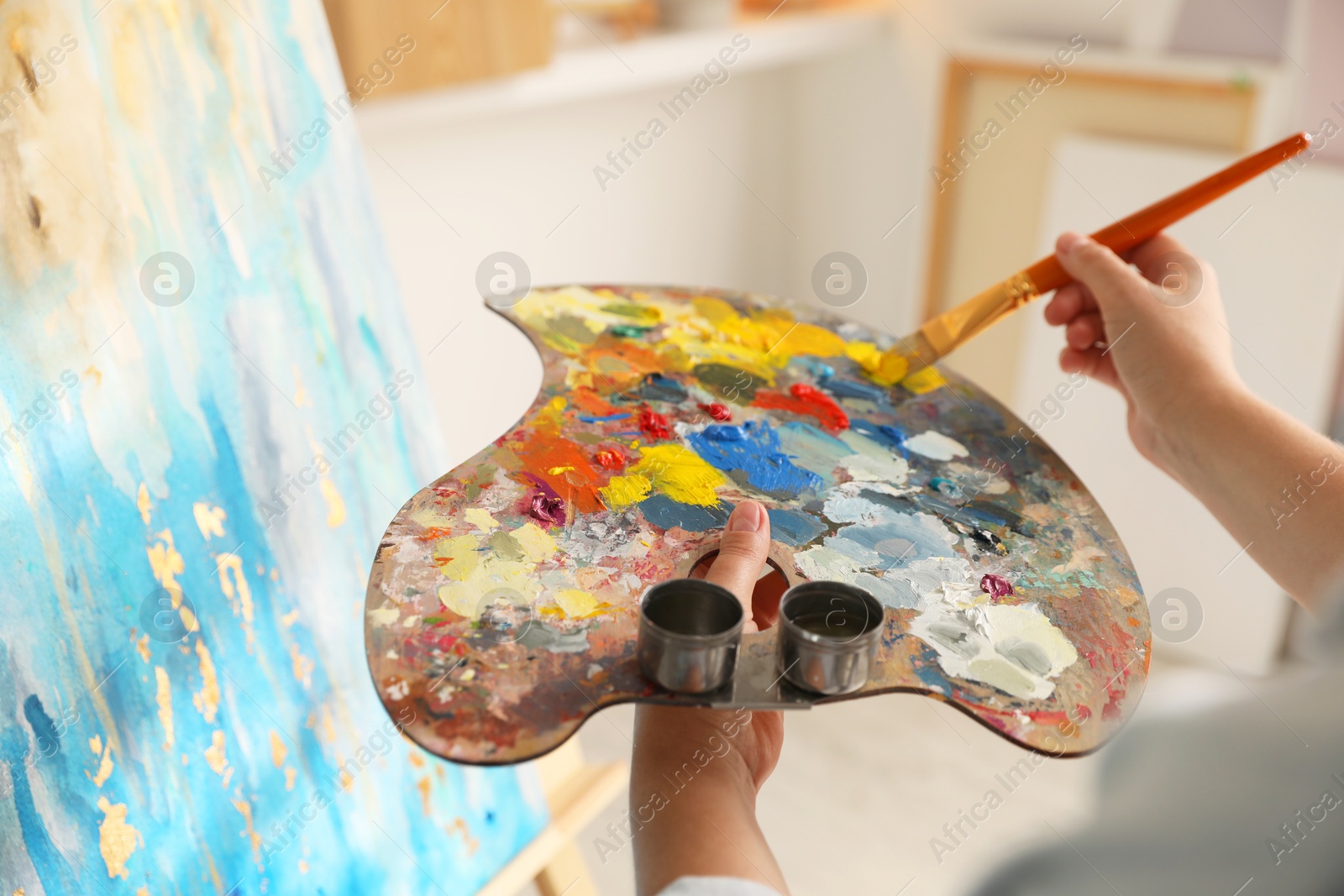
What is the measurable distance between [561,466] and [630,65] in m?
1.35

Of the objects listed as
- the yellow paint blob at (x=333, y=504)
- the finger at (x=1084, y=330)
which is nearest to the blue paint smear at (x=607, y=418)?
the yellow paint blob at (x=333, y=504)

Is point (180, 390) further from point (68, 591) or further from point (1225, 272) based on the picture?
point (1225, 272)

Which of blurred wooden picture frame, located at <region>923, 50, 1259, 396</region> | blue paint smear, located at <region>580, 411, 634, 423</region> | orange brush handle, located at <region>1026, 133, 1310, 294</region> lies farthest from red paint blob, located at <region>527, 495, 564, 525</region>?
blurred wooden picture frame, located at <region>923, 50, 1259, 396</region>

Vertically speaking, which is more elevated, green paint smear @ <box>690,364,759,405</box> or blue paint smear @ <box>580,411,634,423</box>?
blue paint smear @ <box>580,411,634,423</box>

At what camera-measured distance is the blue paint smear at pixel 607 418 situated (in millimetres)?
996

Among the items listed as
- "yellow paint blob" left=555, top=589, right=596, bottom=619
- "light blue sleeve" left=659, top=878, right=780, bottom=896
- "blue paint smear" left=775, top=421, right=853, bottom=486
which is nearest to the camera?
"light blue sleeve" left=659, top=878, right=780, bottom=896

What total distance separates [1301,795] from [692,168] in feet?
7.39

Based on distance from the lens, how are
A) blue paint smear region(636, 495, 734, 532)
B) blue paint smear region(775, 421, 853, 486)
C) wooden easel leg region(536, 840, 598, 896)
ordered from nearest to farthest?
blue paint smear region(636, 495, 734, 532)
blue paint smear region(775, 421, 853, 486)
wooden easel leg region(536, 840, 598, 896)

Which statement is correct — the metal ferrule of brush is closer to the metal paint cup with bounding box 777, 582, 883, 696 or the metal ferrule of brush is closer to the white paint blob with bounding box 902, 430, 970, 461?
the white paint blob with bounding box 902, 430, 970, 461

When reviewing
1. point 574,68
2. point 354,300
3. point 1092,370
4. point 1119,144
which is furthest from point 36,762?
point 1119,144

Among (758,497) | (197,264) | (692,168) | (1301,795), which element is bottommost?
(692,168)

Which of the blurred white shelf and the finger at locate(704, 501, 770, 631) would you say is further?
the blurred white shelf

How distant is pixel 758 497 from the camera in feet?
3.07

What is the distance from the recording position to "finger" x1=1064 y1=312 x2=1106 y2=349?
120 centimetres
